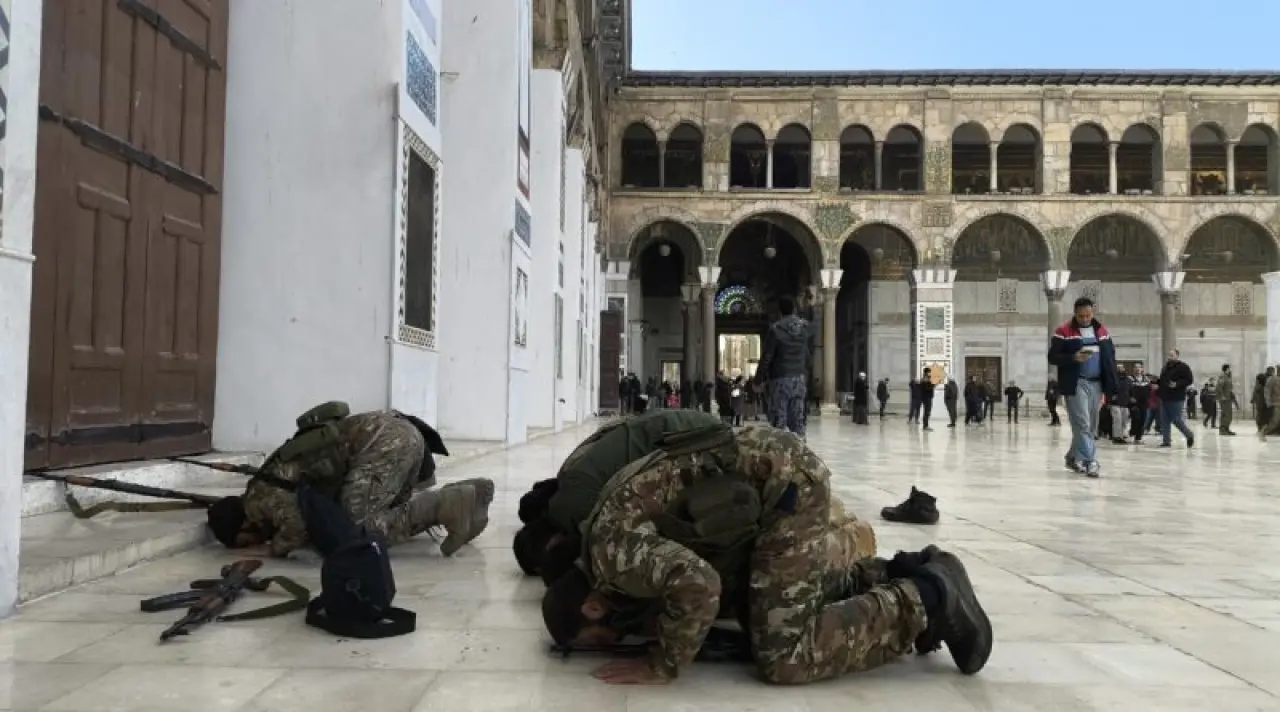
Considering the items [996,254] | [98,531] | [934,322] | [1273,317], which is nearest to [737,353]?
[996,254]

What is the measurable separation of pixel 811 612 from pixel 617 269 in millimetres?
20374

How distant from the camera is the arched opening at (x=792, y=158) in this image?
2355cm

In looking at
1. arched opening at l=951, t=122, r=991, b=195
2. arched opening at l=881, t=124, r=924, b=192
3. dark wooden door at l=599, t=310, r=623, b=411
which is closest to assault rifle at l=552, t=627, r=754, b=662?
dark wooden door at l=599, t=310, r=623, b=411

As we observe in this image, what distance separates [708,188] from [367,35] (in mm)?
17143

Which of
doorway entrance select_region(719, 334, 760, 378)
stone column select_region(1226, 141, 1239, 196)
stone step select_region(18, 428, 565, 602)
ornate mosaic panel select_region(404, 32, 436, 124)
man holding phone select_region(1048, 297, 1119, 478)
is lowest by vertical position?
stone step select_region(18, 428, 565, 602)

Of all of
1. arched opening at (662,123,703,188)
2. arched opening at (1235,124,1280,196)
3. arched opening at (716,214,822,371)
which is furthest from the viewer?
arched opening at (716,214,822,371)

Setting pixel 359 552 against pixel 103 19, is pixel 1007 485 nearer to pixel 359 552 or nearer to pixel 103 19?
pixel 359 552

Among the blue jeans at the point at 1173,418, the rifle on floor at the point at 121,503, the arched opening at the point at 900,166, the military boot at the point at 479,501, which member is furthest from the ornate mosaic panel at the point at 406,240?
the arched opening at the point at 900,166

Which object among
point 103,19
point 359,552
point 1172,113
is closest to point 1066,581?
point 359,552

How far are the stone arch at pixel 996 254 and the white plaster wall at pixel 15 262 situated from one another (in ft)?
80.2

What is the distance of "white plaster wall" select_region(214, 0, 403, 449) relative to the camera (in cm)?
529

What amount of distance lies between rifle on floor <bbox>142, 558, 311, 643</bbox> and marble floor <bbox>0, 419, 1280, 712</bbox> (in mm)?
47

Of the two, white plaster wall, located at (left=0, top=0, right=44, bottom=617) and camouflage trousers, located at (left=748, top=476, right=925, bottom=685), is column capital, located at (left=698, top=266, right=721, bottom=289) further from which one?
camouflage trousers, located at (left=748, top=476, right=925, bottom=685)

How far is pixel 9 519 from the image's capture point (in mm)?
2293
